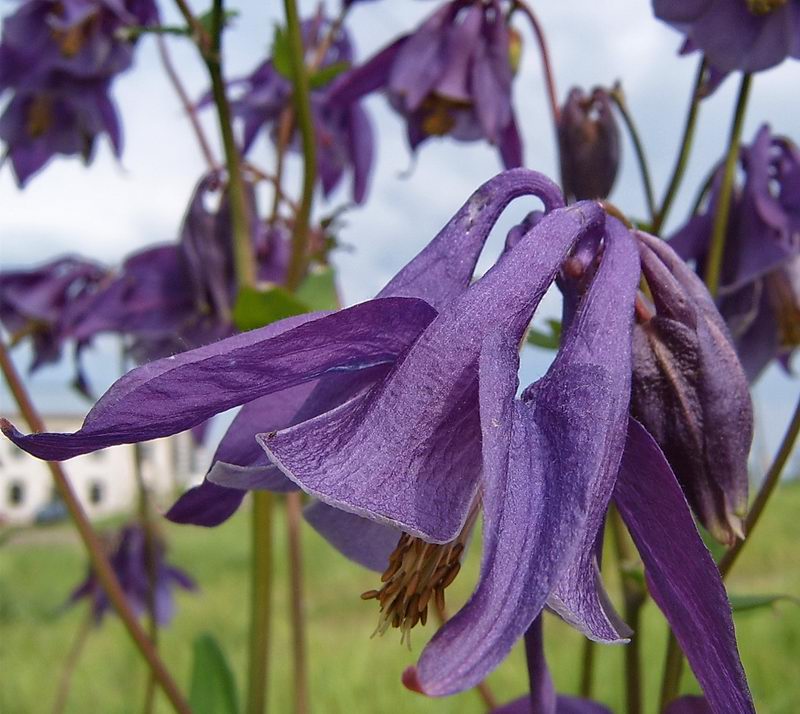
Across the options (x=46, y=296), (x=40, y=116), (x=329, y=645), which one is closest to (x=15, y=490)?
(x=329, y=645)

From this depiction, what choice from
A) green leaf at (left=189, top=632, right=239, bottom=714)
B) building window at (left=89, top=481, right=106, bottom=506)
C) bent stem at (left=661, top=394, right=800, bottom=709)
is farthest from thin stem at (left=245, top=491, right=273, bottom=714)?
building window at (left=89, top=481, right=106, bottom=506)

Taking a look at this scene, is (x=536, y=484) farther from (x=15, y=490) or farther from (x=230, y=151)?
(x=15, y=490)

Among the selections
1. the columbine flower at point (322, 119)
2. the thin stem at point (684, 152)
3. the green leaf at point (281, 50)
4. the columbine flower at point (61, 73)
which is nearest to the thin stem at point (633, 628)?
the thin stem at point (684, 152)

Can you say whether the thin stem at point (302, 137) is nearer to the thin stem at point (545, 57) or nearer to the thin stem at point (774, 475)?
the thin stem at point (545, 57)

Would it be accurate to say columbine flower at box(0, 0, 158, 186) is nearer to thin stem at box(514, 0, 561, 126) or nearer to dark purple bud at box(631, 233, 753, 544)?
thin stem at box(514, 0, 561, 126)

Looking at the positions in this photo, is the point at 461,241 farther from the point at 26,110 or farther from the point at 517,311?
the point at 26,110
